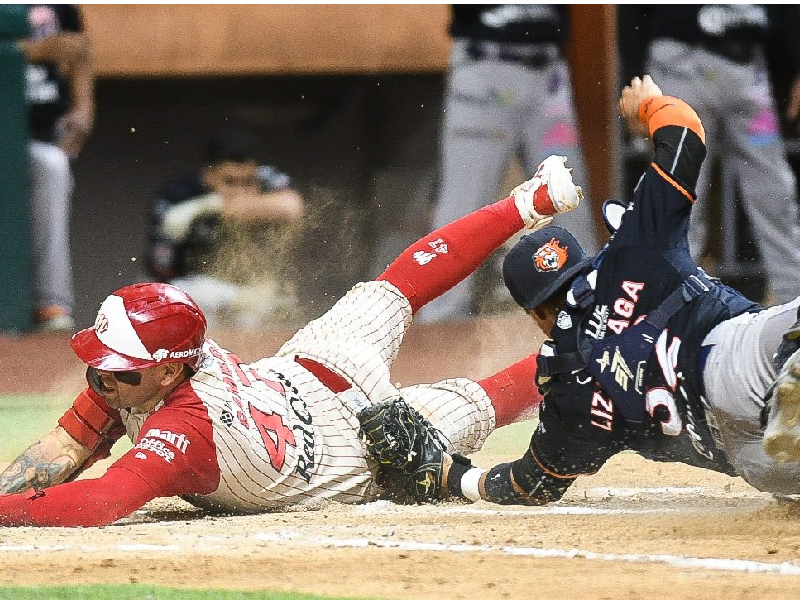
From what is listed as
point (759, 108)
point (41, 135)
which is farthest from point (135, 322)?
point (41, 135)

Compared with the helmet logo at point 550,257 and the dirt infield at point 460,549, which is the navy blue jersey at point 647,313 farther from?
the dirt infield at point 460,549

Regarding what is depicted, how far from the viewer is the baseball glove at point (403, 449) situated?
439 centimetres

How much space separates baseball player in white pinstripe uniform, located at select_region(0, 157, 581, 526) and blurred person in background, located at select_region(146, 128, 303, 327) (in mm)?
2342

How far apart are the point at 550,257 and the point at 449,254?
3.34 feet

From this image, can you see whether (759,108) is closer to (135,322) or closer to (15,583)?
(135,322)

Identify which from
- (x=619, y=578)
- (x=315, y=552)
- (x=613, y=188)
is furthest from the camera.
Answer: (x=613, y=188)

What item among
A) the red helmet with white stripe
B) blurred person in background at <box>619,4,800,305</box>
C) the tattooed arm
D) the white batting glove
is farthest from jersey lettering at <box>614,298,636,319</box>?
blurred person in background at <box>619,4,800,305</box>

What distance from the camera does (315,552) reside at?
351 centimetres

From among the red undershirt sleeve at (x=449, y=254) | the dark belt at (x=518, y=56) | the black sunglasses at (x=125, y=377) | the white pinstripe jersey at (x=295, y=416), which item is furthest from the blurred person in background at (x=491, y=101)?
the black sunglasses at (x=125, y=377)

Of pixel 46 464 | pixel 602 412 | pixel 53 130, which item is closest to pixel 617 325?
pixel 602 412

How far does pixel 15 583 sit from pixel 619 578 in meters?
1.37

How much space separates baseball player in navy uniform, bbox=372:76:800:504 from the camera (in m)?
3.71

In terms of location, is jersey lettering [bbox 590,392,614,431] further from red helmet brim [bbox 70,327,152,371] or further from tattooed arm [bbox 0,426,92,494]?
tattooed arm [bbox 0,426,92,494]

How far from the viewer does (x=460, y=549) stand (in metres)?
3.53
